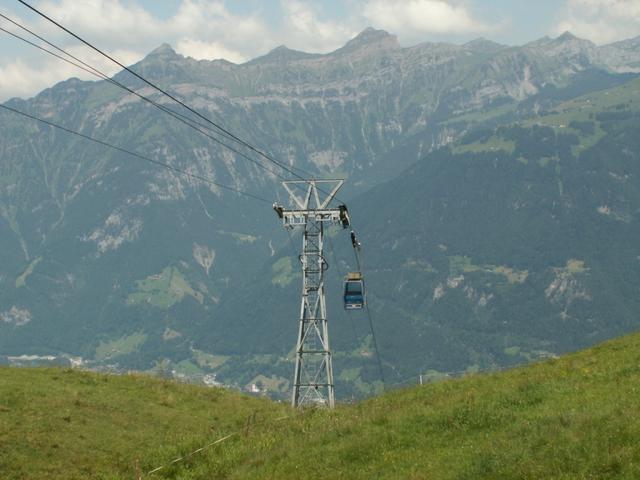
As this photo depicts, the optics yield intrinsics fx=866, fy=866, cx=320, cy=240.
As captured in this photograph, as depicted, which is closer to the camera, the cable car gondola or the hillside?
the hillside


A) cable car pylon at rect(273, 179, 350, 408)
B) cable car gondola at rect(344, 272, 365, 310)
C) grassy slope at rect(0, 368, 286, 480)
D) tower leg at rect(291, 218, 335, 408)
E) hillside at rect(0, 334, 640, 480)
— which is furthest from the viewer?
cable car gondola at rect(344, 272, 365, 310)

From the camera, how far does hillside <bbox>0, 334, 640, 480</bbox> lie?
25.6 m

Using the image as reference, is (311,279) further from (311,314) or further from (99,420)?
(99,420)

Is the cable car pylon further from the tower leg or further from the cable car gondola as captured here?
the cable car gondola

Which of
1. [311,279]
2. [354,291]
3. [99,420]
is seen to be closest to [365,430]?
[99,420]

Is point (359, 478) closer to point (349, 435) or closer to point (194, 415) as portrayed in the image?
point (349, 435)

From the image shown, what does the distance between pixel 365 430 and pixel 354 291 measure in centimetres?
2861

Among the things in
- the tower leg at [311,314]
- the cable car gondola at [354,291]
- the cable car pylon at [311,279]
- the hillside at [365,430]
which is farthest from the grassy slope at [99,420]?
the cable car gondola at [354,291]

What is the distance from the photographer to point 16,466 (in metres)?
30.3

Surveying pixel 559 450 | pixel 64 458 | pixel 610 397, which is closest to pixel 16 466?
pixel 64 458

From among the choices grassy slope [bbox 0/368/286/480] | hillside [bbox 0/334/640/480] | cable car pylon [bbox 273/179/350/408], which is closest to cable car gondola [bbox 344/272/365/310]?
cable car pylon [bbox 273/179/350/408]

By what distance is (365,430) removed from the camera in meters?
33.1

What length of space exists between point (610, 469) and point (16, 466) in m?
19.8

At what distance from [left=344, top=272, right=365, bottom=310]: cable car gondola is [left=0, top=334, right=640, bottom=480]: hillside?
16486 millimetres
